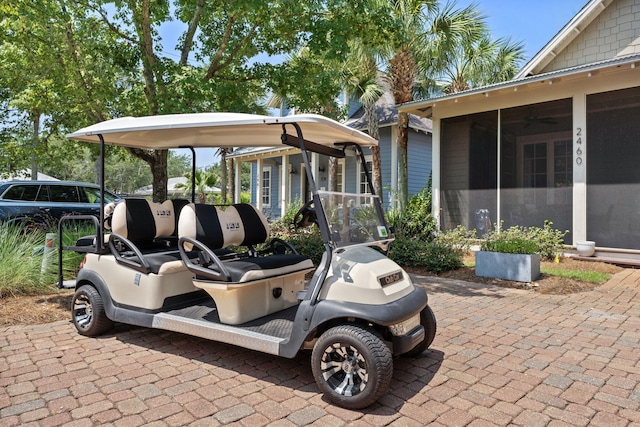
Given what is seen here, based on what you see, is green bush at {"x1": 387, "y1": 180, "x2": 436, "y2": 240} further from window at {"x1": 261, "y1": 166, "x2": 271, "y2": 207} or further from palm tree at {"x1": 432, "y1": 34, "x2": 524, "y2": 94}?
window at {"x1": 261, "y1": 166, "x2": 271, "y2": 207}

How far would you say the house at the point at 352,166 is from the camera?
44.8 feet

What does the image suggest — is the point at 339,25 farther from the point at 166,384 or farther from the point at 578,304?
the point at 166,384

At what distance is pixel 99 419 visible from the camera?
251 cm

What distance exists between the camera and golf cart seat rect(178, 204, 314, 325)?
3.32 metres

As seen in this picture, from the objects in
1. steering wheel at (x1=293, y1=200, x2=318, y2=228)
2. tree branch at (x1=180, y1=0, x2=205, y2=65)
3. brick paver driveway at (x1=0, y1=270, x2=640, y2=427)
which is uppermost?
tree branch at (x1=180, y1=0, x2=205, y2=65)

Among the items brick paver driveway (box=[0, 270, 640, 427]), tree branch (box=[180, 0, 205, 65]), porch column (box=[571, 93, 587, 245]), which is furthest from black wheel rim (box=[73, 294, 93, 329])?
porch column (box=[571, 93, 587, 245])

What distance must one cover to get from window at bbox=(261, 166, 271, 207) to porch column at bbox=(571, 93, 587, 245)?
12.1 metres

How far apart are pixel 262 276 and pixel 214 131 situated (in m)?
1.42

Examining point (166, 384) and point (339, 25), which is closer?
point (166, 384)

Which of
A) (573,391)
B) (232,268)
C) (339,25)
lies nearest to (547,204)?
(339,25)

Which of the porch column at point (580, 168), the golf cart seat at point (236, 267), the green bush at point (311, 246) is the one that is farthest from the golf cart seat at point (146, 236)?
the porch column at point (580, 168)

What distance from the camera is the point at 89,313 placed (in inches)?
158

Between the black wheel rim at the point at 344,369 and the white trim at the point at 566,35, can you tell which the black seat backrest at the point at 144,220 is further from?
the white trim at the point at 566,35

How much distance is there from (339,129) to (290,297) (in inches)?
61.6
